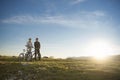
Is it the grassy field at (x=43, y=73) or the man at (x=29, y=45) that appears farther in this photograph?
the man at (x=29, y=45)

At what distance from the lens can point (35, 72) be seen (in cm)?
2545

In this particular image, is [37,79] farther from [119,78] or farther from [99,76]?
[119,78]

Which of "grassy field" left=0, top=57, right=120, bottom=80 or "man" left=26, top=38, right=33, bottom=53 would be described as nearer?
"grassy field" left=0, top=57, right=120, bottom=80

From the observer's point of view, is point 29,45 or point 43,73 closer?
point 43,73

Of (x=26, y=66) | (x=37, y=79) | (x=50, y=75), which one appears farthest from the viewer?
(x=26, y=66)

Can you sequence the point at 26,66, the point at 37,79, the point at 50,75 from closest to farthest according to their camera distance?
the point at 37,79, the point at 50,75, the point at 26,66

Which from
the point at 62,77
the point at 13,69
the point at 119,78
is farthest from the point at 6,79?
the point at 119,78

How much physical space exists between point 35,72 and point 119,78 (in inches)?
413

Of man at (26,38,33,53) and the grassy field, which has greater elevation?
man at (26,38,33,53)

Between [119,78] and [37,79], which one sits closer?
[37,79]

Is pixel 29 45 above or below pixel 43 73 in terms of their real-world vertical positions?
above

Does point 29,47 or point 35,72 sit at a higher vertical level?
point 29,47

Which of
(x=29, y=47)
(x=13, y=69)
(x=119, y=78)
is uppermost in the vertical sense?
(x=29, y=47)

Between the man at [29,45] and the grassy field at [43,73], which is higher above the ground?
the man at [29,45]
